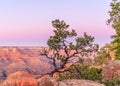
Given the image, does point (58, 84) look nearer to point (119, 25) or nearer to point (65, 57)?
point (65, 57)

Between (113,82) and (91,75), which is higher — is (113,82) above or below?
below

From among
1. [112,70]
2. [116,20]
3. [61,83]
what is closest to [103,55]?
[116,20]

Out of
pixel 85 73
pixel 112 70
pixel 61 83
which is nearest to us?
pixel 61 83

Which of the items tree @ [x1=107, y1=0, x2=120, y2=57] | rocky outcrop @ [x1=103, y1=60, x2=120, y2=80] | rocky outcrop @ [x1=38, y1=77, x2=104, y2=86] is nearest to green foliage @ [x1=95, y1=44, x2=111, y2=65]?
tree @ [x1=107, y1=0, x2=120, y2=57]

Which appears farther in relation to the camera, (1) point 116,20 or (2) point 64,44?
→ (1) point 116,20

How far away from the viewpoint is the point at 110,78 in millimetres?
45406

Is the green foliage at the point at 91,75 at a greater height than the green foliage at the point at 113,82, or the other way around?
the green foliage at the point at 91,75

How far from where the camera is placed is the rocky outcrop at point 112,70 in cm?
4491

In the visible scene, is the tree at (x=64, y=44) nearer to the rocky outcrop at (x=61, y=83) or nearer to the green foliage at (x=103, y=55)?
the rocky outcrop at (x=61, y=83)

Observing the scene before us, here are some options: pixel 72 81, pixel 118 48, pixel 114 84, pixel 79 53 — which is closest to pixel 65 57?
pixel 79 53

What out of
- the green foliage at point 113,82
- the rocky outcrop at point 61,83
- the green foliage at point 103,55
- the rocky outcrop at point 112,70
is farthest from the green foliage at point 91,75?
the green foliage at point 103,55

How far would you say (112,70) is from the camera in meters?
45.3

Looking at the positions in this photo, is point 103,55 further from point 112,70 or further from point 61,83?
point 61,83

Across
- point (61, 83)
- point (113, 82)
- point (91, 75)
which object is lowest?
point (113, 82)
